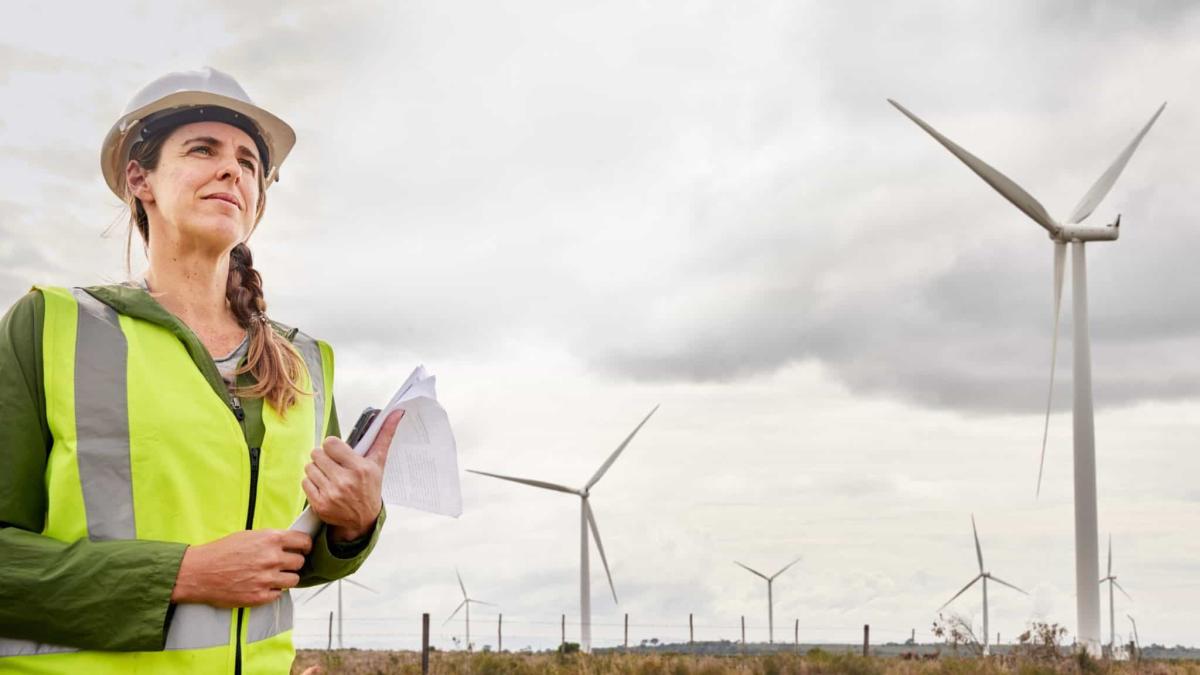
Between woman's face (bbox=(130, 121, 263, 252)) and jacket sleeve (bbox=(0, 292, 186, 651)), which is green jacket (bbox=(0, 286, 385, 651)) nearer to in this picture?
jacket sleeve (bbox=(0, 292, 186, 651))

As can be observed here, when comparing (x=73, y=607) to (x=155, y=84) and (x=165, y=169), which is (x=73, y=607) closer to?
(x=165, y=169)

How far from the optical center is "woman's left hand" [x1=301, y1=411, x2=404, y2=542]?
2.12 metres

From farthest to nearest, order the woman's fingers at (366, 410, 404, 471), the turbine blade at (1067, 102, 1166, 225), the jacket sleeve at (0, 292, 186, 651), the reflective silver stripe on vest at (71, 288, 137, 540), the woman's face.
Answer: the turbine blade at (1067, 102, 1166, 225)
the woman's face
the woman's fingers at (366, 410, 404, 471)
the reflective silver stripe on vest at (71, 288, 137, 540)
the jacket sleeve at (0, 292, 186, 651)

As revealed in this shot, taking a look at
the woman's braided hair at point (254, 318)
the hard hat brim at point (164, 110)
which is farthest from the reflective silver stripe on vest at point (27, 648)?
the hard hat brim at point (164, 110)

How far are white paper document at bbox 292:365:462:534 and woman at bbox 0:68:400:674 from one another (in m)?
0.04

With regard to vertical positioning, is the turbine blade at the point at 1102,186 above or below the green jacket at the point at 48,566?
above

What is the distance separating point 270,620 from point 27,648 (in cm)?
41

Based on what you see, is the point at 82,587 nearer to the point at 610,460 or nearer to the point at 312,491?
the point at 312,491

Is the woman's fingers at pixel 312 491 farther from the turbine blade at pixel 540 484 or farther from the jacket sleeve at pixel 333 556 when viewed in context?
the turbine blade at pixel 540 484

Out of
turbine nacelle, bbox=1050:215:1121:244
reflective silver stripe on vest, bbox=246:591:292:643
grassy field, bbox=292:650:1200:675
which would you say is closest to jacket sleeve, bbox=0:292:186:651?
reflective silver stripe on vest, bbox=246:591:292:643

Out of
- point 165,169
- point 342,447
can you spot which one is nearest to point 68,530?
point 342,447

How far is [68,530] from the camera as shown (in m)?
2.06

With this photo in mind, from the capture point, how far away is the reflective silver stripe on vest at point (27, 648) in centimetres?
201

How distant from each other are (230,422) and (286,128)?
73 centimetres
